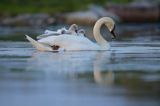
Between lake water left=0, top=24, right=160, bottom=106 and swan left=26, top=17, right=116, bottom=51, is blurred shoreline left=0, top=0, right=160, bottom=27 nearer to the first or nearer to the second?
swan left=26, top=17, right=116, bottom=51

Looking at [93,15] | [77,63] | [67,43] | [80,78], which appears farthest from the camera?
[93,15]

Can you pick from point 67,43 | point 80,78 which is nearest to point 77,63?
point 80,78

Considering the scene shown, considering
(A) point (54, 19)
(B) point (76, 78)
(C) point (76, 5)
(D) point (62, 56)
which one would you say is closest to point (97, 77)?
(B) point (76, 78)

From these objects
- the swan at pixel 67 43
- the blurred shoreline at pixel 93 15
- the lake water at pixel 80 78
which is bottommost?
the lake water at pixel 80 78

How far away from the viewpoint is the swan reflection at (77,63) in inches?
651

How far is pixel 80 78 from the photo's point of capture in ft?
51.3

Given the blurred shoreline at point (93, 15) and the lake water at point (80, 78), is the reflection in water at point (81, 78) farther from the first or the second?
the blurred shoreline at point (93, 15)

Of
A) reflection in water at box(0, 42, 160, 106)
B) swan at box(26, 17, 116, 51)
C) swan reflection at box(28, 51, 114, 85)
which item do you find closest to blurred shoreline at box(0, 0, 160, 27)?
swan at box(26, 17, 116, 51)

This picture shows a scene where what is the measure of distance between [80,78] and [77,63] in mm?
3415

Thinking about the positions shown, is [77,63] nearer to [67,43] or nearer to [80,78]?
[80,78]

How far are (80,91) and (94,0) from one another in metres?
62.9

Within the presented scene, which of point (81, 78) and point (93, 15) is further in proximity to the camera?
point (93, 15)

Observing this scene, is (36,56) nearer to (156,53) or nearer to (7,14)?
(156,53)

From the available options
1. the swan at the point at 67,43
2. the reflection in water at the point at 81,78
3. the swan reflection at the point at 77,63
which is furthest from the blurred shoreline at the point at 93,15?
the reflection in water at the point at 81,78
